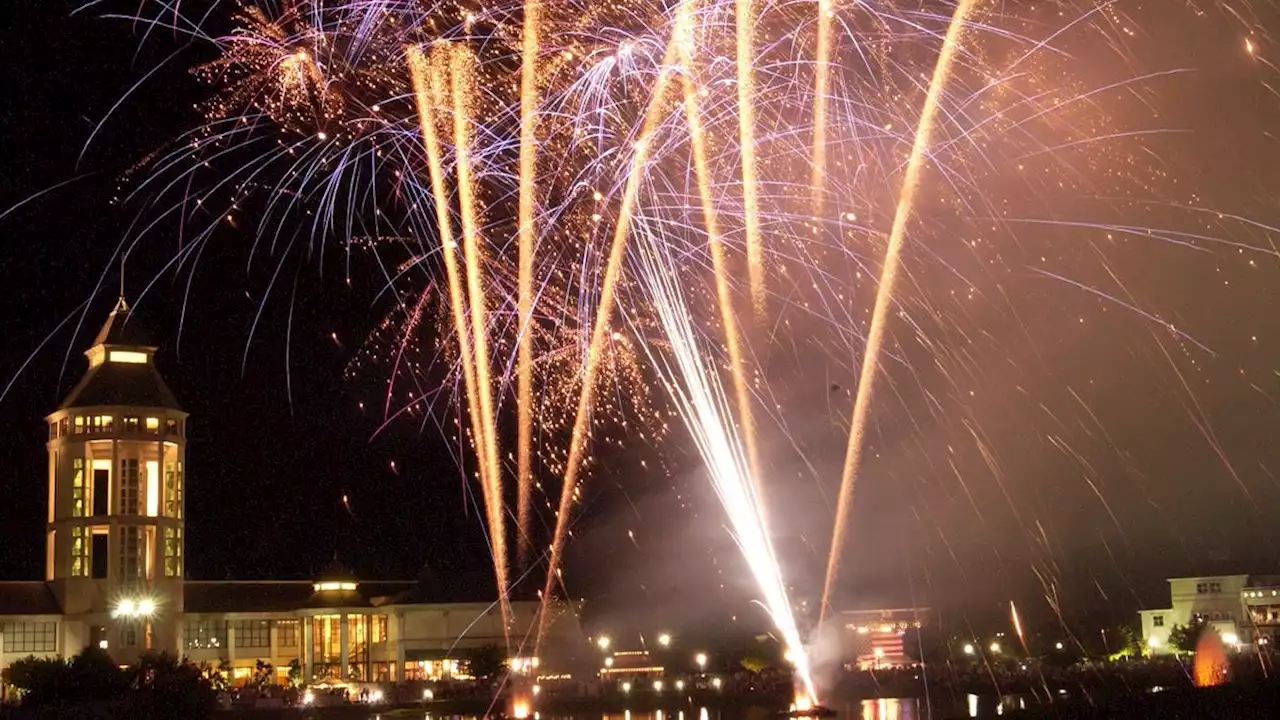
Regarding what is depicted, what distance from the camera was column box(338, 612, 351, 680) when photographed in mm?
61781

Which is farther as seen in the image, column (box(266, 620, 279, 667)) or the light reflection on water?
column (box(266, 620, 279, 667))

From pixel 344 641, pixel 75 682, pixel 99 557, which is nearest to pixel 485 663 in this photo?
pixel 344 641

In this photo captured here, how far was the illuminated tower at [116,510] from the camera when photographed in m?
56.9

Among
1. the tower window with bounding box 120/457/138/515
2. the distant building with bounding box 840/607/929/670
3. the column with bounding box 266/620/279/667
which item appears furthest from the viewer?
the distant building with bounding box 840/607/929/670

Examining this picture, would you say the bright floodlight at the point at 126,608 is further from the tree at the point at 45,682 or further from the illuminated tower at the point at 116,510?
the tree at the point at 45,682

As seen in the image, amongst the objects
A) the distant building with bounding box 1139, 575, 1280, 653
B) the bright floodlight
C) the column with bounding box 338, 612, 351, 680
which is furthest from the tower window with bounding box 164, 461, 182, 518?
the distant building with bounding box 1139, 575, 1280, 653

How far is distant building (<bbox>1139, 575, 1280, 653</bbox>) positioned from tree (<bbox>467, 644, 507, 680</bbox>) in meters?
42.5

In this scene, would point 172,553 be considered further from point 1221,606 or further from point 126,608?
point 1221,606

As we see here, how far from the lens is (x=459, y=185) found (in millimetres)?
23172

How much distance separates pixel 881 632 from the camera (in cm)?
7244

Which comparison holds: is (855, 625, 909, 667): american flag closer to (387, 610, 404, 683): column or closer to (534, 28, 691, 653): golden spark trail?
(387, 610, 404, 683): column

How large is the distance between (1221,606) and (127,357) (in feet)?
203

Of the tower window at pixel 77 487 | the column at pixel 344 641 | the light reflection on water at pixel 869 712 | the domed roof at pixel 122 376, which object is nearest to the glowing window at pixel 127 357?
the domed roof at pixel 122 376

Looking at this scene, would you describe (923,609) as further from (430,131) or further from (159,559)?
(430,131)
